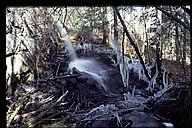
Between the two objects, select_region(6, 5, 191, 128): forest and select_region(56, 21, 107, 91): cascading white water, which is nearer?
select_region(6, 5, 191, 128): forest

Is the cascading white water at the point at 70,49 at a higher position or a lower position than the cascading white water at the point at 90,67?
higher

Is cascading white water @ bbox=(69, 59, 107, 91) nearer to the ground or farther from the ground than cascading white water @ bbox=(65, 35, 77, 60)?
nearer to the ground

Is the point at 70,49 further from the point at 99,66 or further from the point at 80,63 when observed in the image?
the point at 99,66

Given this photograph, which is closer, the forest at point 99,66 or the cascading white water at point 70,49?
the forest at point 99,66

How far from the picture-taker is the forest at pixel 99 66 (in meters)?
1.93

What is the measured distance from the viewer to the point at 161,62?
2.54 m

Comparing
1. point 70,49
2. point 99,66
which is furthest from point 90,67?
point 70,49

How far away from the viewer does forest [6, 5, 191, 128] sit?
1931mm

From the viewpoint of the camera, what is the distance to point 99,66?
97.5 inches

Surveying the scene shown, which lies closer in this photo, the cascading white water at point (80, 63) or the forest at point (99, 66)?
the forest at point (99, 66)

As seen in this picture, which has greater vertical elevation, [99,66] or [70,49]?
[70,49]

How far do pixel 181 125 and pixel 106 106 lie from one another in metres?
0.54

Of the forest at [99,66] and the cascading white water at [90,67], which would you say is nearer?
the forest at [99,66]
